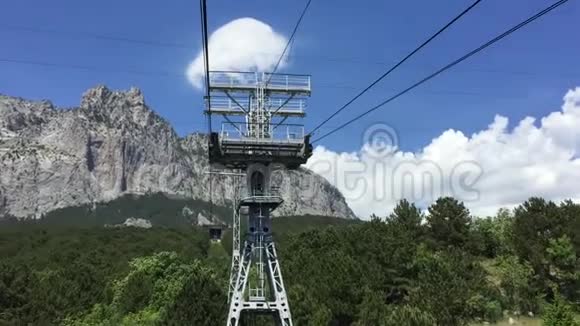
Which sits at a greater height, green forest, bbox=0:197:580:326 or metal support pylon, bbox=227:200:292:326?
metal support pylon, bbox=227:200:292:326

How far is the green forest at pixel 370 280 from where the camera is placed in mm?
45281

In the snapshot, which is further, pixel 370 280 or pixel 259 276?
pixel 370 280

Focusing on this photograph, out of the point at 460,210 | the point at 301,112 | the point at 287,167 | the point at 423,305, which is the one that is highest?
the point at 301,112

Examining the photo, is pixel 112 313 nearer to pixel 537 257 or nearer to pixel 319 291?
pixel 319 291

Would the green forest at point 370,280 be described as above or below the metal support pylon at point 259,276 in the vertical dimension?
below

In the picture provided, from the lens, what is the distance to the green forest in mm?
45281

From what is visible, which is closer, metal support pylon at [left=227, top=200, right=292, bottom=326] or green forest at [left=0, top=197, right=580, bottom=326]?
metal support pylon at [left=227, top=200, right=292, bottom=326]

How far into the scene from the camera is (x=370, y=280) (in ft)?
182

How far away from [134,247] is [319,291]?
5421 centimetres

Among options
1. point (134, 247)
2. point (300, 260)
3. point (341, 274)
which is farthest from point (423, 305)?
point (134, 247)

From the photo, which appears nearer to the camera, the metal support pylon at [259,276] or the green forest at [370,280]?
the metal support pylon at [259,276]

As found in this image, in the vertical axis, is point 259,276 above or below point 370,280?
above

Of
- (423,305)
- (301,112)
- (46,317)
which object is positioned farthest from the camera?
(46,317)

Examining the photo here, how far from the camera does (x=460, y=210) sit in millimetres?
77938
